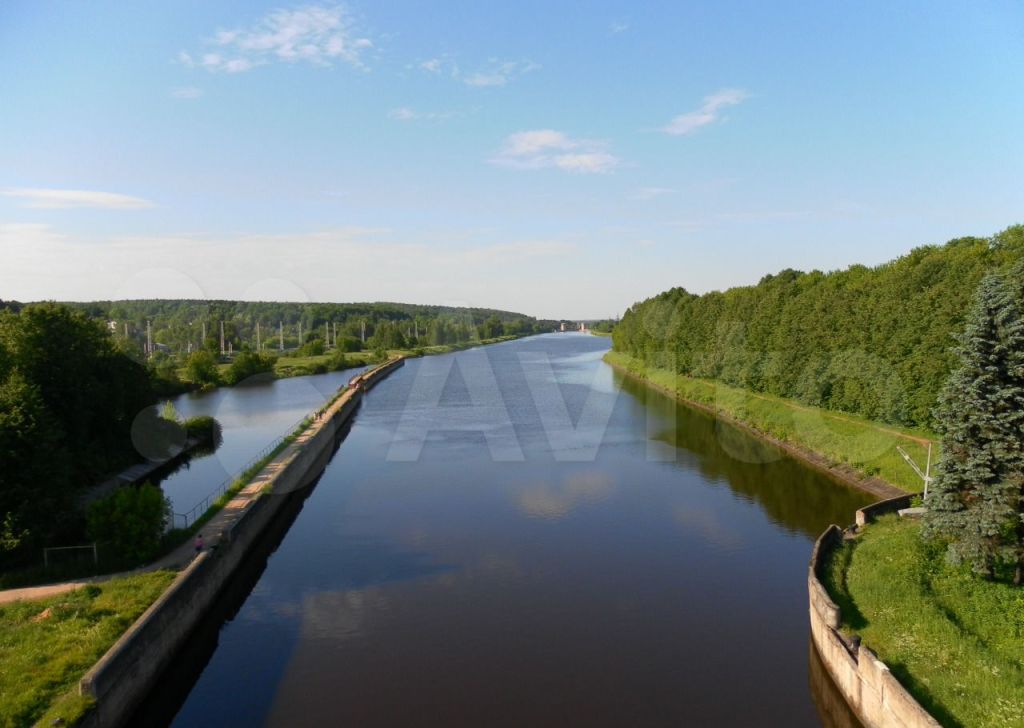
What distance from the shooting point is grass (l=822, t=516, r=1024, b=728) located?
11.4 m

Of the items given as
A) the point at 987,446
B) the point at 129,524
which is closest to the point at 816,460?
the point at 987,446

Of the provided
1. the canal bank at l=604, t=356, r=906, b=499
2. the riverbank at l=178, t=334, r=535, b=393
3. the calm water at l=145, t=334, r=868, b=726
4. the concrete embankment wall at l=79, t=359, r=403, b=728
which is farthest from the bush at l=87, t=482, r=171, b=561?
the riverbank at l=178, t=334, r=535, b=393

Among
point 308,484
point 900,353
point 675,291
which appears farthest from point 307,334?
point 900,353

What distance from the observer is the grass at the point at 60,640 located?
11.6 metres

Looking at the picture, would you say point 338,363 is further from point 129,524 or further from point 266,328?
point 129,524

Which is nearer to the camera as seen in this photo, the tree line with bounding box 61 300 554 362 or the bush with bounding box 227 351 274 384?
the bush with bounding box 227 351 274 384

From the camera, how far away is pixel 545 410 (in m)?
51.4

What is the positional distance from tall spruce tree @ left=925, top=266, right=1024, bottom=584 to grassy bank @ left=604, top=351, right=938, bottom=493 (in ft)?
35.4

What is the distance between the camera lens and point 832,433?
34.4 m

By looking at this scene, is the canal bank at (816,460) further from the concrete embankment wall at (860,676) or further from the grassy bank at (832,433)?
the concrete embankment wall at (860,676)

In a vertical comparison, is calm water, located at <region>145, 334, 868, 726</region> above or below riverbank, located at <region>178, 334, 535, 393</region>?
below

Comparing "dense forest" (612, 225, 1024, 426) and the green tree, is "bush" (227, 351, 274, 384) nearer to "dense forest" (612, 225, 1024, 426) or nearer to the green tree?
the green tree

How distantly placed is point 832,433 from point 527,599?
22544mm

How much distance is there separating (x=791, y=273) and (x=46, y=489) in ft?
263
